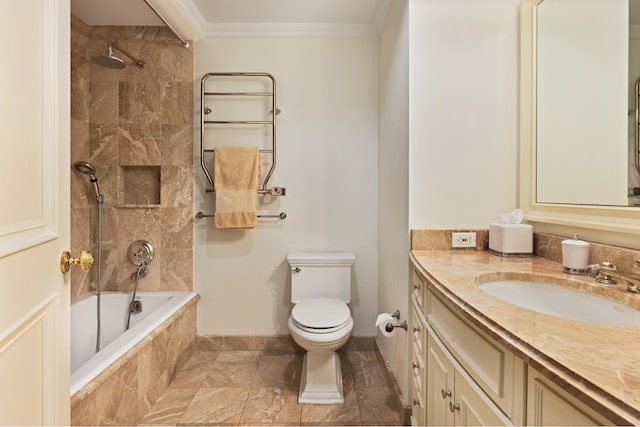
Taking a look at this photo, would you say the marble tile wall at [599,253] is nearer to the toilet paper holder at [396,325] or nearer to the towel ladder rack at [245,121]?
the toilet paper holder at [396,325]

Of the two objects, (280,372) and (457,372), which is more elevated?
(457,372)

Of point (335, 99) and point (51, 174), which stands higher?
point (335, 99)

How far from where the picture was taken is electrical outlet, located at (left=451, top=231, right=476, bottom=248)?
1591mm

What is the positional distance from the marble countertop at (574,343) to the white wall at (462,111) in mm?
635

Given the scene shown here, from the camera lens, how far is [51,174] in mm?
824

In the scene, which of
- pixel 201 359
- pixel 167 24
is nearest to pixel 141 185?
pixel 167 24

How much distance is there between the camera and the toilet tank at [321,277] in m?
2.20

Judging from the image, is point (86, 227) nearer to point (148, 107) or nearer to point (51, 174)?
point (148, 107)

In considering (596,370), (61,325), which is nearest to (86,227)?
(61,325)

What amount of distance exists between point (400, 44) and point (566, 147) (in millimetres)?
977

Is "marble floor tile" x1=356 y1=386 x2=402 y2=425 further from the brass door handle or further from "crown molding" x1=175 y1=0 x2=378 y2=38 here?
"crown molding" x1=175 y1=0 x2=378 y2=38

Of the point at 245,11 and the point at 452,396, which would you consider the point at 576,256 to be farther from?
the point at 245,11

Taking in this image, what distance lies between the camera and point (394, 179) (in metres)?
1.87

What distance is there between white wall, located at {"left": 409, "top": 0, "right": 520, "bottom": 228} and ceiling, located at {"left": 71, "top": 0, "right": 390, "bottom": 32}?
616 mm
